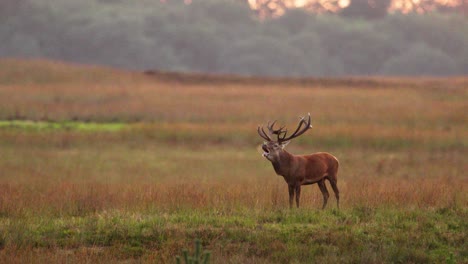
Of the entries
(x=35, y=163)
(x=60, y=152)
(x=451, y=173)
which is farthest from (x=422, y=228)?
(x=60, y=152)

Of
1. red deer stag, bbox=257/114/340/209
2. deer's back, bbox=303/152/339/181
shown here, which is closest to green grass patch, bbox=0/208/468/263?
red deer stag, bbox=257/114/340/209

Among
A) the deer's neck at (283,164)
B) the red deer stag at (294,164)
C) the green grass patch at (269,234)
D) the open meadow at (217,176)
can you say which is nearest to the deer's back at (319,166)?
the red deer stag at (294,164)

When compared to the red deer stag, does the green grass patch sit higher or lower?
lower

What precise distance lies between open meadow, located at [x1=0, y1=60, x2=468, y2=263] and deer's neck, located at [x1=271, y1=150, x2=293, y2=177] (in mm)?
740

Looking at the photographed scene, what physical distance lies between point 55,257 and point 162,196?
4.33 metres

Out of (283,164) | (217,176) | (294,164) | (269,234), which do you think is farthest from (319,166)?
(217,176)

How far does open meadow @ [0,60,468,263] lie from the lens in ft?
34.3

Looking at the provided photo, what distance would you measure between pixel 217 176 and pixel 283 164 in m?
10.1

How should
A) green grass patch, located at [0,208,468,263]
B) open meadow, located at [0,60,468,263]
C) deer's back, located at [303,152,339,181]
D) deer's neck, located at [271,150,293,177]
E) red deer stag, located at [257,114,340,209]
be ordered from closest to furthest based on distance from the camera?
green grass patch, located at [0,208,468,263]
open meadow, located at [0,60,468,263]
red deer stag, located at [257,114,340,209]
deer's neck, located at [271,150,293,177]
deer's back, located at [303,152,339,181]

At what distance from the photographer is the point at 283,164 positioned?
12406 millimetres

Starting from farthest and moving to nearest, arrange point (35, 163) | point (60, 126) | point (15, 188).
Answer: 1. point (60, 126)
2. point (35, 163)
3. point (15, 188)

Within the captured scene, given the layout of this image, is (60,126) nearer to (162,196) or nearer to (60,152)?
(60,152)

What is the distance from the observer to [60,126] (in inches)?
1427

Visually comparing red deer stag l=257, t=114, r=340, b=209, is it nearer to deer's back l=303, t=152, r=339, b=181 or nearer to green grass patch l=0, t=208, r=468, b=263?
deer's back l=303, t=152, r=339, b=181
